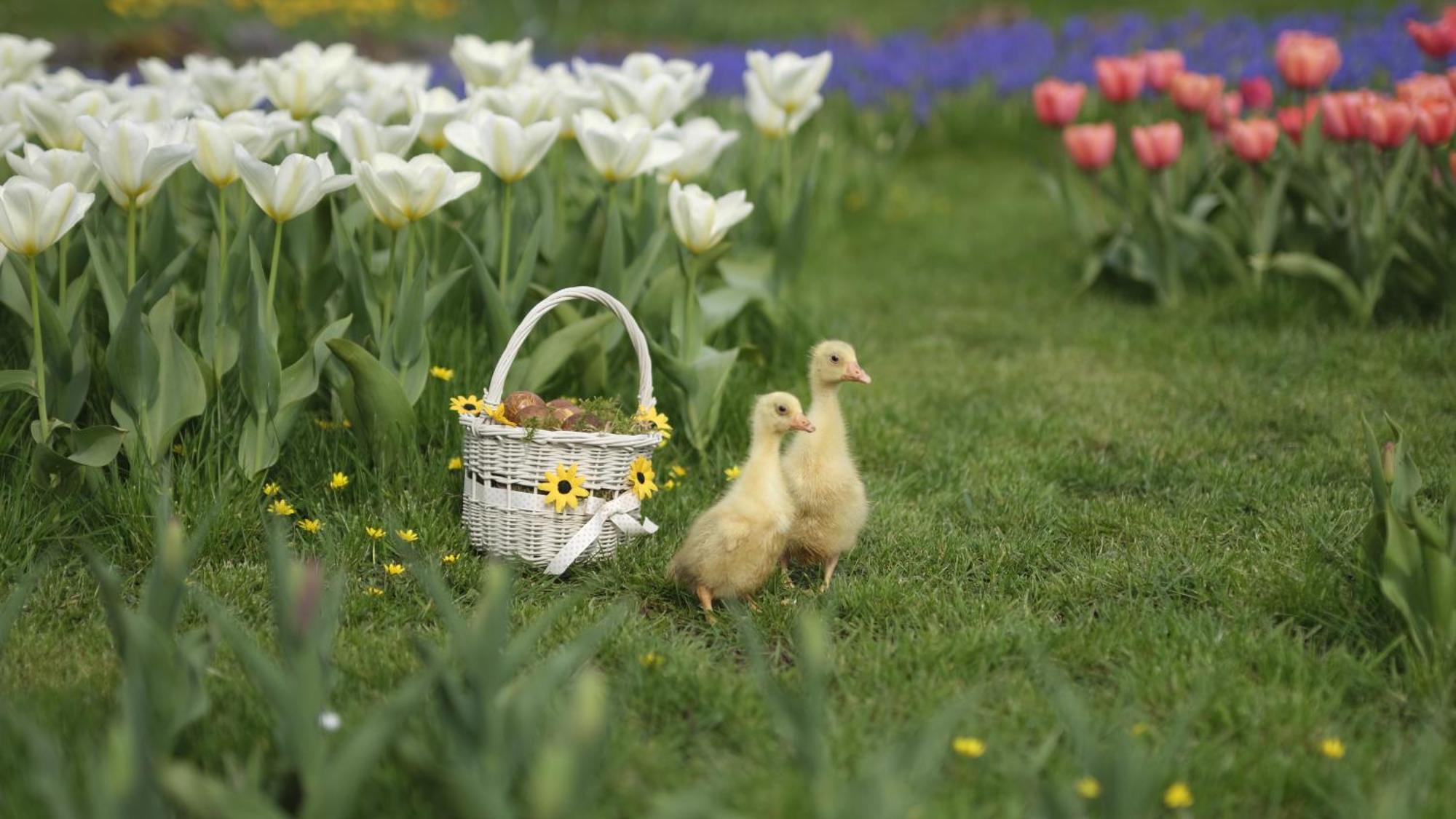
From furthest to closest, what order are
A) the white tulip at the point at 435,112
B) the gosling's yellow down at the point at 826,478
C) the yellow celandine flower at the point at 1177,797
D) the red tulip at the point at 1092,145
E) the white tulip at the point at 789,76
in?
1. the red tulip at the point at 1092,145
2. the white tulip at the point at 789,76
3. the white tulip at the point at 435,112
4. the gosling's yellow down at the point at 826,478
5. the yellow celandine flower at the point at 1177,797

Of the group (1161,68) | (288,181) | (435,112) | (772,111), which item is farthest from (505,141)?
(1161,68)

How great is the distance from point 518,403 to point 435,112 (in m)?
0.99

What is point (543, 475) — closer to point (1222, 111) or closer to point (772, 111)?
point (772, 111)

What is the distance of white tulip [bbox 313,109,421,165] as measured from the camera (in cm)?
303

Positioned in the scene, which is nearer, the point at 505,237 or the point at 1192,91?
the point at 505,237

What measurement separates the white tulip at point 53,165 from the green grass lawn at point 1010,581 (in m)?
0.55

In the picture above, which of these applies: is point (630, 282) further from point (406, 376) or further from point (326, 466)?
point (326, 466)

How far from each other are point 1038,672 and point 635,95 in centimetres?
201

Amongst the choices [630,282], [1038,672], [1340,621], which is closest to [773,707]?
[1038,672]

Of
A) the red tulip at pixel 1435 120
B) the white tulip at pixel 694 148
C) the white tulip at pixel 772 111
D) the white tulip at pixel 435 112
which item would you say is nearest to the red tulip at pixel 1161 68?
the red tulip at pixel 1435 120

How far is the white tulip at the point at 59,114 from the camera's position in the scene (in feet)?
10.4

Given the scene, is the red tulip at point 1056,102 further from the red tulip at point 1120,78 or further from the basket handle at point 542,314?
the basket handle at point 542,314

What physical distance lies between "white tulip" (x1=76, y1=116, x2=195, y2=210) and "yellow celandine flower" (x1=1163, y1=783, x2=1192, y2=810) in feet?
7.22

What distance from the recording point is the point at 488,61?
157 inches
